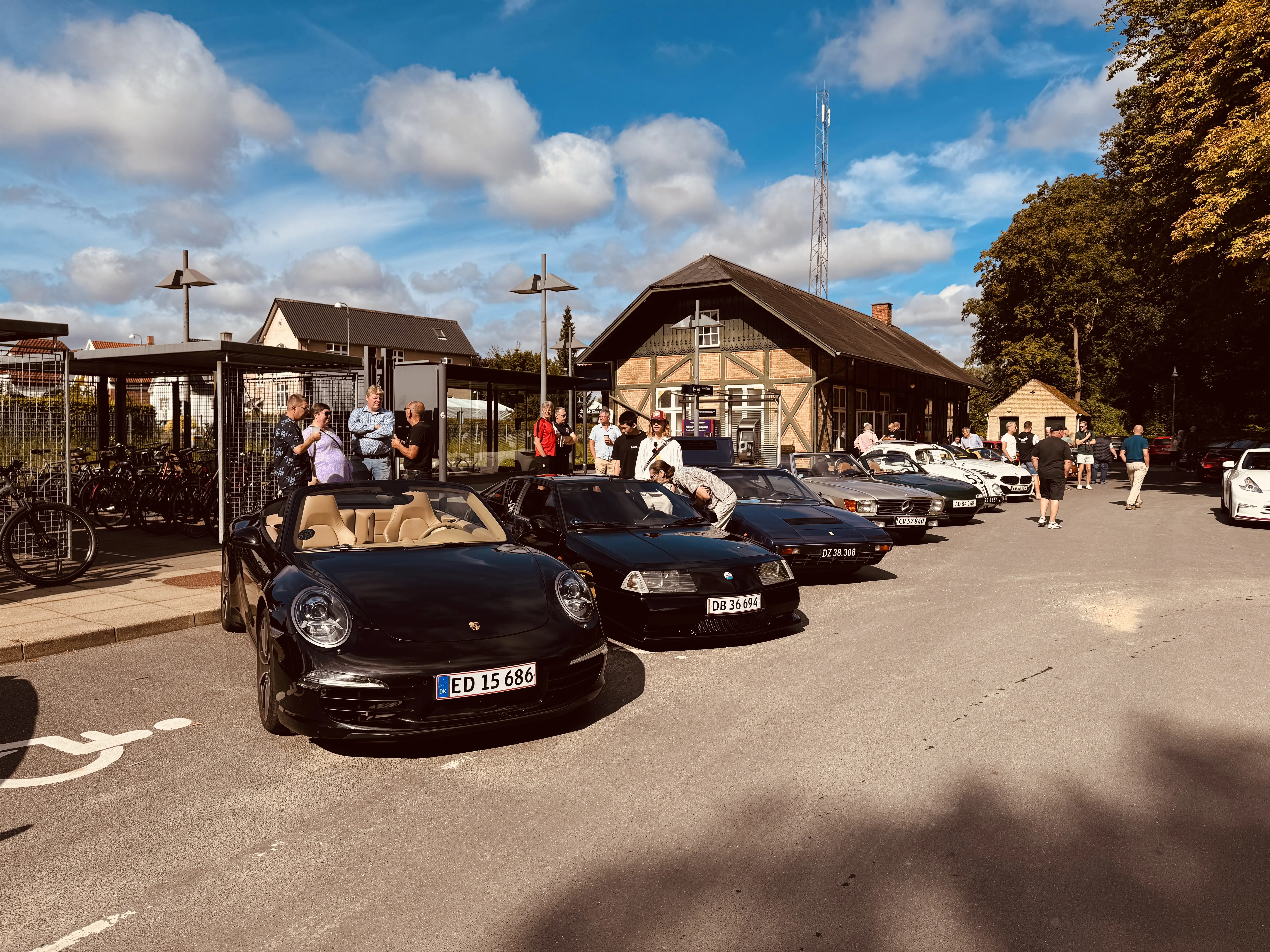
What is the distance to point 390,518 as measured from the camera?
6.08 m

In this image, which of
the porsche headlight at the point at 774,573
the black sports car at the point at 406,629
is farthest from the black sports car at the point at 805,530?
the black sports car at the point at 406,629

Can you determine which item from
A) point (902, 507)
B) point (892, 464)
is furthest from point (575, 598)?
point (892, 464)

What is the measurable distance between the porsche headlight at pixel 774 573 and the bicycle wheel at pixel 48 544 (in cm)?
676

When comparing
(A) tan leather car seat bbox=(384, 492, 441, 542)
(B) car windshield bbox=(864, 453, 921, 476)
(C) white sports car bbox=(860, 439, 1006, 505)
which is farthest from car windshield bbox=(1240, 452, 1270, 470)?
(A) tan leather car seat bbox=(384, 492, 441, 542)

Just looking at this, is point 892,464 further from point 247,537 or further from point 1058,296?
point 1058,296

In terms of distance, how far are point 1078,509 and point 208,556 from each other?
17.8 m

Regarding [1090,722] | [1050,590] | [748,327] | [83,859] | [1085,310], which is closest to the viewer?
[83,859]

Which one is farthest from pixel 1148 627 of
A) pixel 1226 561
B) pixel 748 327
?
pixel 748 327

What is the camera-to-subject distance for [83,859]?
3453mm

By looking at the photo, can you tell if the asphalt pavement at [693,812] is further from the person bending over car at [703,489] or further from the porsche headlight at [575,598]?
the person bending over car at [703,489]

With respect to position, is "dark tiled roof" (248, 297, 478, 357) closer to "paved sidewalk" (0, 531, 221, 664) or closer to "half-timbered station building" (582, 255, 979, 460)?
"half-timbered station building" (582, 255, 979, 460)

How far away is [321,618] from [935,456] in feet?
61.0

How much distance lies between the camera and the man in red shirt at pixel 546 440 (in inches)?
592

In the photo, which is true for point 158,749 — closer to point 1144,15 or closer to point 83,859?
point 83,859
